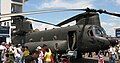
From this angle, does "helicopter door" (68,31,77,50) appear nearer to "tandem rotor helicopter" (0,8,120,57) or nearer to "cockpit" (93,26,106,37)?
"tandem rotor helicopter" (0,8,120,57)

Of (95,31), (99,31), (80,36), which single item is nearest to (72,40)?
(80,36)

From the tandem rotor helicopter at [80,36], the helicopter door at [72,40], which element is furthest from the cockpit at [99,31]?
the helicopter door at [72,40]

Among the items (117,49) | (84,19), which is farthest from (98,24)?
(117,49)

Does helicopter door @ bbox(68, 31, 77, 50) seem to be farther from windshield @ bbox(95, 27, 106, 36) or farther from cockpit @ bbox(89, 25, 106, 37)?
windshield @ bbox(95, 27, 106, 36)

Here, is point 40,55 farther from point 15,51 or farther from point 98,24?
point 98,24

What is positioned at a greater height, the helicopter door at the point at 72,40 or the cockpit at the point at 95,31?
the cockpit at the point at 95,31

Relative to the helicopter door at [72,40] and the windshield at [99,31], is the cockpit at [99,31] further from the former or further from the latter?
the helicopter door at [72,40]

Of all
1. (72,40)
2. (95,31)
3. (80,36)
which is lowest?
(72,40)

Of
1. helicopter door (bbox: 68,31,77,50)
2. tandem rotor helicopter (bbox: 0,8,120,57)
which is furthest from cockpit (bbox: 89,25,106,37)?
helicopter door (bbox: 68,31,77,50)

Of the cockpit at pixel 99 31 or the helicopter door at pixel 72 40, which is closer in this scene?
the cockpit at pixel 99 31

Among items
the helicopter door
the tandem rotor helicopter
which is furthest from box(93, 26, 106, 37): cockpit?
the helicopter door

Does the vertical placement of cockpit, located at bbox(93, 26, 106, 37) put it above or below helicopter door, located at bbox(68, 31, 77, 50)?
above

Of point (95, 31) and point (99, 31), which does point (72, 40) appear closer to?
point (95, 31)

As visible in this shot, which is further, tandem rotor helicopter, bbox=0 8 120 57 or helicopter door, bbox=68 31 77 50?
helicopter door, bbox=68 31 77 50
